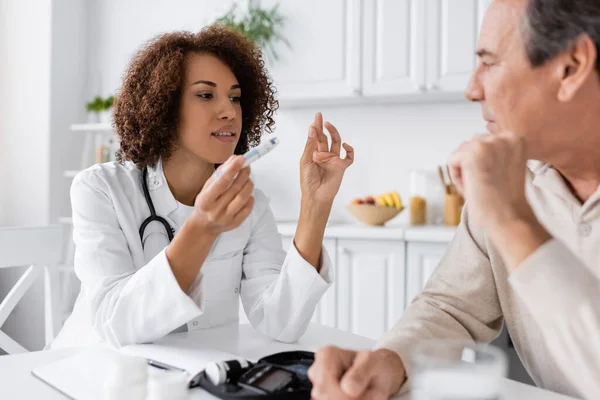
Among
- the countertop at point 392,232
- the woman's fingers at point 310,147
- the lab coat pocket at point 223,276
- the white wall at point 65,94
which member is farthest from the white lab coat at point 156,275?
the white wall at point 65,94

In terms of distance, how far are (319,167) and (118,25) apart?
3.41m

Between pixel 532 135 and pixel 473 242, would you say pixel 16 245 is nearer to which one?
pixel 473 242

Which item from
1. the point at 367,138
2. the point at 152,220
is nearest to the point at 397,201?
the point at 367,138

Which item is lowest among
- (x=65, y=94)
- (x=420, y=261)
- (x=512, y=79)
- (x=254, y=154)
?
(x=420, y=261)

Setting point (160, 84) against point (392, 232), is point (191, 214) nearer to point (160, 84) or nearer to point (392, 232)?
point (160, 84)

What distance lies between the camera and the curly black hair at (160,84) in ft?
5.73

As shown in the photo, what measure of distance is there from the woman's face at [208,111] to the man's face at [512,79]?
0.79 metres

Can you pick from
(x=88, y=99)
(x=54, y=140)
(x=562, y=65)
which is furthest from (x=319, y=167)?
(x=88, y=99)

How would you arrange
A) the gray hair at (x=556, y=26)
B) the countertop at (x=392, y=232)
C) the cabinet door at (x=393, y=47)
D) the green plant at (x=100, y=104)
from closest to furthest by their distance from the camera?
the gray hair at (x=556, y=26)
the countertop at (x=392, y=232)
the cabinet door at (x=393, y=47)
the green plant at (x=100, y=104)

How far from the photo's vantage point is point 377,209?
3.27 m

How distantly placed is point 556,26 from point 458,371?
0.63m

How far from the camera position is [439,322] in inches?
47.7

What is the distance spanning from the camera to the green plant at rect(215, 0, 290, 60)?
361 centimetres

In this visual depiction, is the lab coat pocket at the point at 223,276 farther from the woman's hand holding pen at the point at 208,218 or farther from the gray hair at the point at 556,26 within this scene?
the gray hair at the point at 556,26
